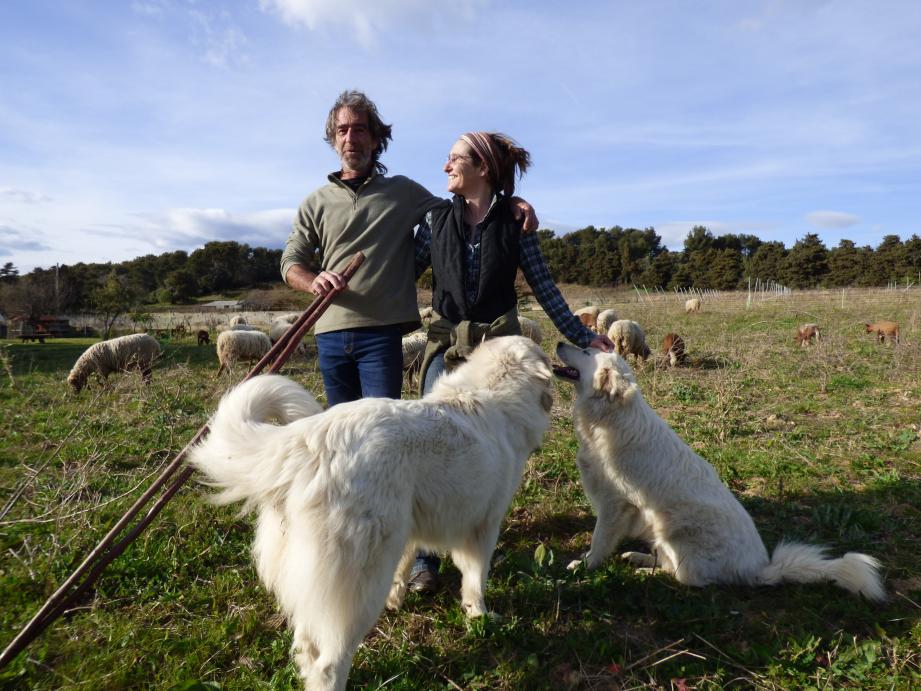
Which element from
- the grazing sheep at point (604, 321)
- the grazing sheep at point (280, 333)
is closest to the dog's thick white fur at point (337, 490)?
the grazing sheep at point (280, 333)

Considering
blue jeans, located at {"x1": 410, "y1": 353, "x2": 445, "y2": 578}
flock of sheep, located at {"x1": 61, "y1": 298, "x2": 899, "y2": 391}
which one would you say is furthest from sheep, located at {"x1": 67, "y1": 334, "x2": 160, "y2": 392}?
blue jeans, located at {"x1": 410, "y1": 353, "x2": 445, "y2": 578}

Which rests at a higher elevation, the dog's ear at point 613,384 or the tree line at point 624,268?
the tree line at point 624,268

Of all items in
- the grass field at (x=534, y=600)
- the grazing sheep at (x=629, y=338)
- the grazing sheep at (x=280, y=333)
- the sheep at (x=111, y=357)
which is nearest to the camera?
the grass field at (x=534, y=600)

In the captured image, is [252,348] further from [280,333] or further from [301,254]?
[301,254]

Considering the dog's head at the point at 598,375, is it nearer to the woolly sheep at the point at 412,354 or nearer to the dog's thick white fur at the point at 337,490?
the dog's thick white fur at the point at 337,490

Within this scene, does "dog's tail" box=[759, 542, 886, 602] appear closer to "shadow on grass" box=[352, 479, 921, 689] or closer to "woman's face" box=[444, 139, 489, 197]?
"shadow on grass" box=[352, 479, 921, 689]

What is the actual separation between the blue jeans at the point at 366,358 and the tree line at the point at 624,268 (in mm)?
39503

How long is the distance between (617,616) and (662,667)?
42 cm

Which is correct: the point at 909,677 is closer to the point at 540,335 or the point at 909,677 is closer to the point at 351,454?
the point at 351,454

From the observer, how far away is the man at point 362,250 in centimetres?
317

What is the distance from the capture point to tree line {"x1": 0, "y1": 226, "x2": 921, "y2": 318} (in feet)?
138

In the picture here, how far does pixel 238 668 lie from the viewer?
8.05 feet

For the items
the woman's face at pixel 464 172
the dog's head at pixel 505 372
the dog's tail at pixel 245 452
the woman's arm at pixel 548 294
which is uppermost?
the woman's face at pixel 464 172

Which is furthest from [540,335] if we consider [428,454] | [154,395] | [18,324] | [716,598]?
[18,324]
